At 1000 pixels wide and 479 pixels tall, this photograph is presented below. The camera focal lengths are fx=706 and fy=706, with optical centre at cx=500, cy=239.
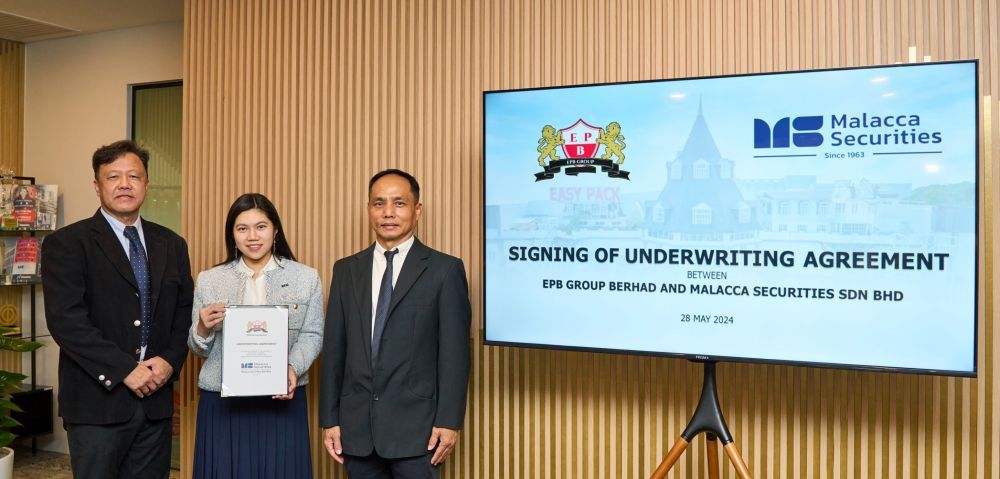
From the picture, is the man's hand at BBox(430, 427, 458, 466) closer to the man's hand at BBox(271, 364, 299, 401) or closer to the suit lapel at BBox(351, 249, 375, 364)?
the suit lapel at BBox(351, 249, 375, 364)

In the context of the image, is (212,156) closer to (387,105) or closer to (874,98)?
(387,105)

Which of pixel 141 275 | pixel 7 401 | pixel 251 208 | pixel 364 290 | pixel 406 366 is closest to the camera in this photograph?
pixel 406 366

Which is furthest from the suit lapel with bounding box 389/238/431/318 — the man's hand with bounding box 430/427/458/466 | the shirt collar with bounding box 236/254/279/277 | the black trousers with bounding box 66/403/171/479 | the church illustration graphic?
the black trousers with bounding box 66/403/171/479

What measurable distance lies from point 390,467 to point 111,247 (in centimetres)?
138

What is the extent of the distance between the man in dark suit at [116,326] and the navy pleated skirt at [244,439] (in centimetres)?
24

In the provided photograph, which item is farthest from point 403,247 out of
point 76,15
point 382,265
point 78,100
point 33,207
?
point 78,100

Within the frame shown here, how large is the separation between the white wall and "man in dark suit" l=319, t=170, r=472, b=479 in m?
2.93

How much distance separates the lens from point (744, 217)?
90.7 inches

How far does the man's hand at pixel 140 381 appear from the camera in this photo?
2658 mm

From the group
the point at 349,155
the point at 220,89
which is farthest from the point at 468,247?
the point at 220,89

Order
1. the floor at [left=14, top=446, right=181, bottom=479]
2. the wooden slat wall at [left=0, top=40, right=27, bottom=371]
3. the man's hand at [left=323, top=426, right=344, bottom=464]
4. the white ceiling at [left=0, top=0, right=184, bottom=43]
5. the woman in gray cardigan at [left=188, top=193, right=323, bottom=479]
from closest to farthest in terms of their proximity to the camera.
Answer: the man's hand at [left=323, top=426, right=344, bottom=464] < the woman in gray cardigan at [left=188, top=193, right=323, bottom=479] < the white ceiling at [left=0, top=0, right=184, bottom=43] < the floor at [left=14, top=446, right=181, bottom=479] < the wooden slat wall at [left=0, top=40, right=27, bottom=371]

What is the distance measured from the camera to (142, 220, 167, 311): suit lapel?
9.25 ft

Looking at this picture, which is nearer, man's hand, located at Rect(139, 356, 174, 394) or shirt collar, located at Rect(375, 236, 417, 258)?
shirt collar, located at Rect(375, 236, 417, 258)

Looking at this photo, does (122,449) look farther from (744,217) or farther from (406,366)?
(744,217)
